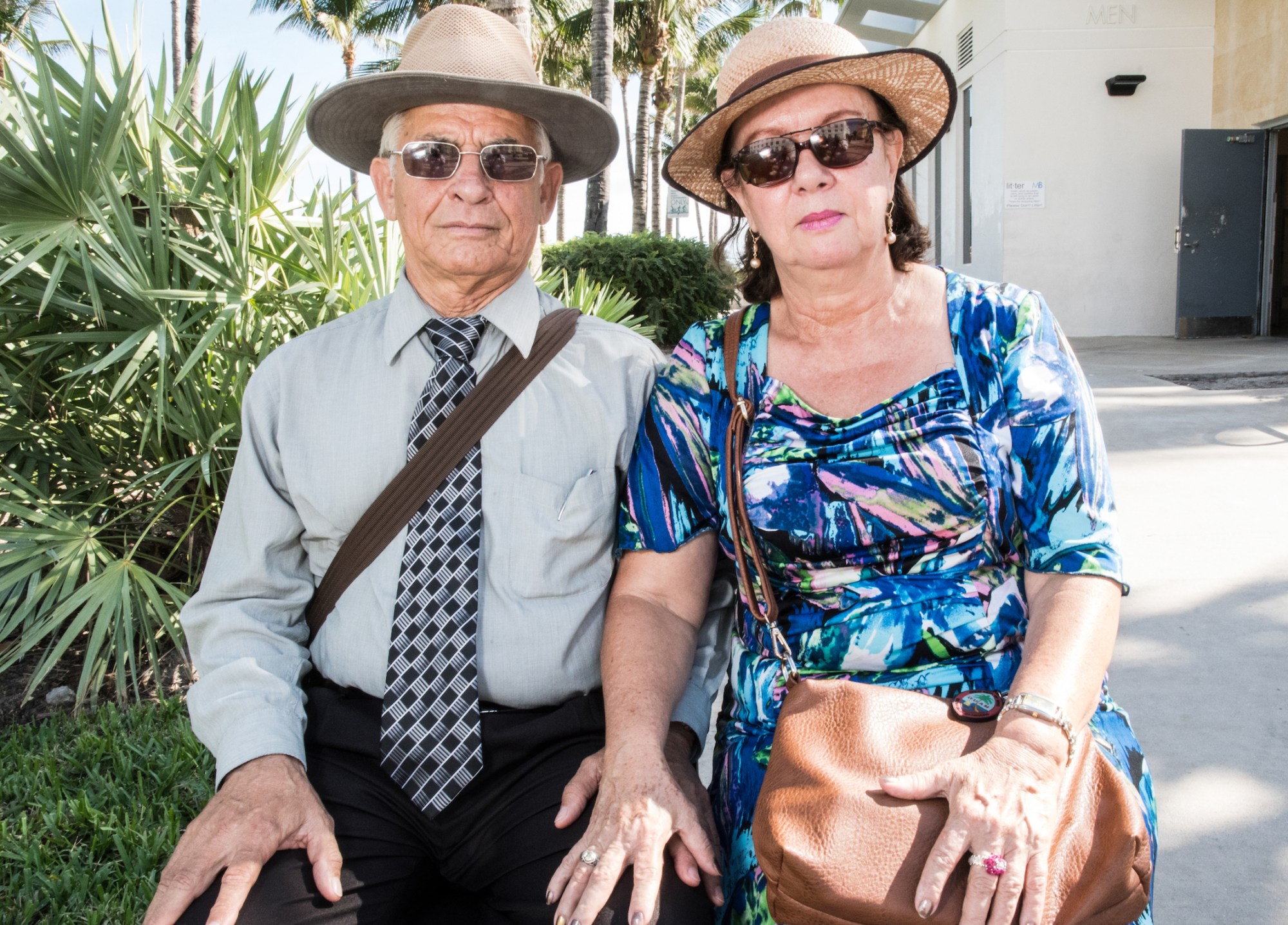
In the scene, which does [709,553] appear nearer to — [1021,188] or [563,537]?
[563,537]

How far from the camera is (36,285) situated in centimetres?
332

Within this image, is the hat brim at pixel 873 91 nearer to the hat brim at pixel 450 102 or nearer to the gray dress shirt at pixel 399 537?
the hat brim at pixel 450 102

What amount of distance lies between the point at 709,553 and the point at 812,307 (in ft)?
1.76

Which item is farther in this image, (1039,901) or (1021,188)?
(1021,188)

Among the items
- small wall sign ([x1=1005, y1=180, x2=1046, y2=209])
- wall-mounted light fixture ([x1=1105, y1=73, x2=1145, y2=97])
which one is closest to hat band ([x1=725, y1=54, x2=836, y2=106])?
small wall sign ([x1=1005, y1=180, x2=1046, y2=209])

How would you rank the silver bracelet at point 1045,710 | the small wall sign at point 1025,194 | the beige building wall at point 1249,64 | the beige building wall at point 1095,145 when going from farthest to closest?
1. the small wall sign at point 1025,194
2. the beige building wall at point 1095,145
3. the beige building wall at point 1249,64
4. the silver bracelet at point 1045,710

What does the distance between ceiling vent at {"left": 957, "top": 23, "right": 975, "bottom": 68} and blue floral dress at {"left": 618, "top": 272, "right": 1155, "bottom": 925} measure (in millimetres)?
14515

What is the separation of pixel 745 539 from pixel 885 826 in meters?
0.66

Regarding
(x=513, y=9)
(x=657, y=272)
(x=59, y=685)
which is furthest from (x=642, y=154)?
(x=59, y=685)

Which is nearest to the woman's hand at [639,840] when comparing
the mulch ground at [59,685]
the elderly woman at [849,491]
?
the elderly woman at [849,491]

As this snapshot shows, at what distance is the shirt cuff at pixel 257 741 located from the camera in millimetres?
1796

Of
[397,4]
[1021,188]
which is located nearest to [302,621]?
[1021,188]

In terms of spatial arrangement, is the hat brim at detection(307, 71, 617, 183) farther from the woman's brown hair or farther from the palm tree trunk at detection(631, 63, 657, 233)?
the palm tree trunk at detection(631, 63, 657, 233)

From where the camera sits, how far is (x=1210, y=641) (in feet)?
11.6
